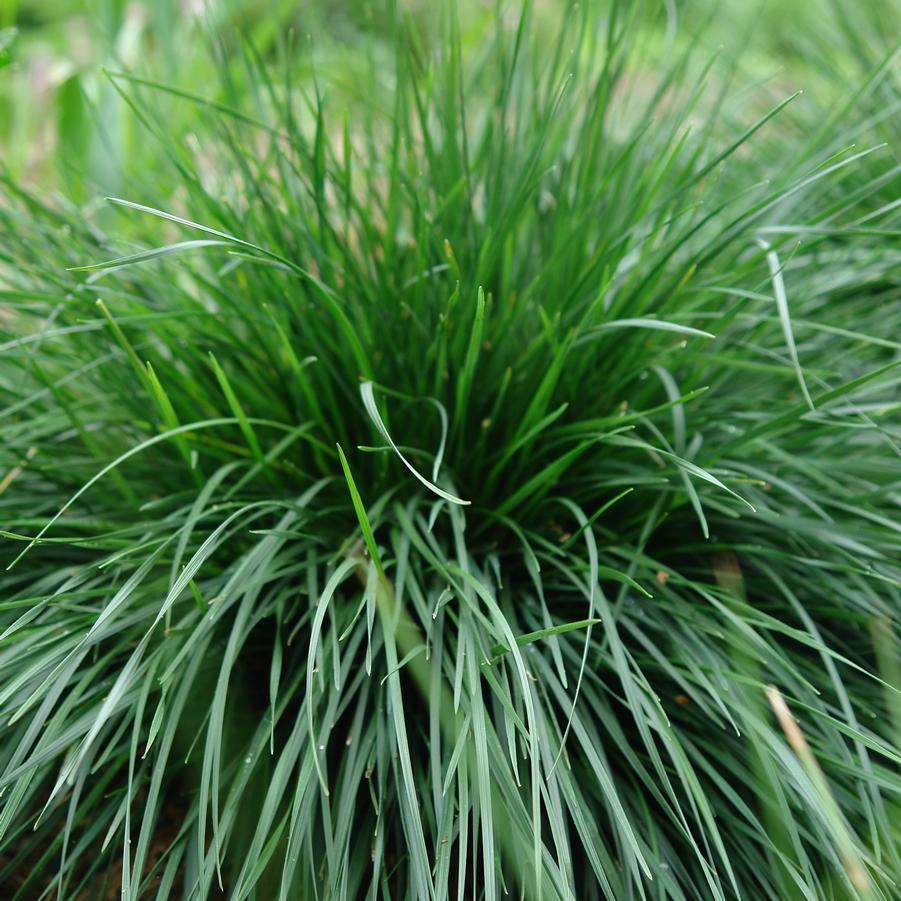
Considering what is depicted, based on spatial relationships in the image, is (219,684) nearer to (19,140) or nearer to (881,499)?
(881,499)

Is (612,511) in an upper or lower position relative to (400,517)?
lower

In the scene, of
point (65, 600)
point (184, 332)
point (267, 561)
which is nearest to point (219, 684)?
point (267, 561)

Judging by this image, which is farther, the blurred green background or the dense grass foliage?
the blurred green background

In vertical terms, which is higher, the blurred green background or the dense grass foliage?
the blurred green background

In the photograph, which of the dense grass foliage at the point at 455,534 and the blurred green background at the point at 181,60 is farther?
the blurred green background at the point at 181,60

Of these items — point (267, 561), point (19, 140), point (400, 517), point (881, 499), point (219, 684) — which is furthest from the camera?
point (19, 140)
